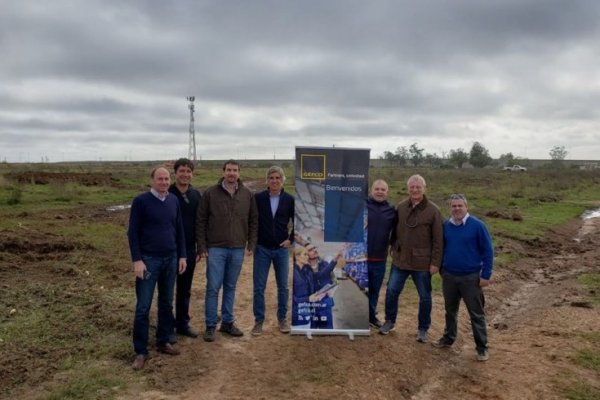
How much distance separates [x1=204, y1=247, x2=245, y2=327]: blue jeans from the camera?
6.15 metres

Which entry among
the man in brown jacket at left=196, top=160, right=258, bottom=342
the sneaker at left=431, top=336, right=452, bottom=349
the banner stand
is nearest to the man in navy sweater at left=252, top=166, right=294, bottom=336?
the man in brown jacket at left=196, top=160, right=258, bottom=342

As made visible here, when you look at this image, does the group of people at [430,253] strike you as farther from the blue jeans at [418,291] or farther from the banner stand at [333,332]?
the banner stand at [333,332]

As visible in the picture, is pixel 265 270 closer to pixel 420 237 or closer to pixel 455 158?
pixel 420 237

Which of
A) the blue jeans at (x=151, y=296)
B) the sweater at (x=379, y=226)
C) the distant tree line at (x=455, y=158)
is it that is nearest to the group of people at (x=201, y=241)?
the blue jeans at (x=151, y=296)

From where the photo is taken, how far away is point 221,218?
6066 mm

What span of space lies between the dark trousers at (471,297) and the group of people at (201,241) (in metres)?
2.11

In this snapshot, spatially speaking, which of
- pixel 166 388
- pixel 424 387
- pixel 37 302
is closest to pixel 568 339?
pixel 424 387

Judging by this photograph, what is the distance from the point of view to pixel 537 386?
5.29 meters

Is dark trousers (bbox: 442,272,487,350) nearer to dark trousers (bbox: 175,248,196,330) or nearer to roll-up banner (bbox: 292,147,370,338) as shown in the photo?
roll-up banner (bbox: 292,147,370,338)

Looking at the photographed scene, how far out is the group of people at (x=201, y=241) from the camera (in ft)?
17.7

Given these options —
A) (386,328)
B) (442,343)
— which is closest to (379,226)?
(386,328)

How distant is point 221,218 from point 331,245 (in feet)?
4.94

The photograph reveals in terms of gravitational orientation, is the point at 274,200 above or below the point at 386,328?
above

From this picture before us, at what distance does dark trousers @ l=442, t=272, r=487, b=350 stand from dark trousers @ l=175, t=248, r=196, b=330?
3185mm
